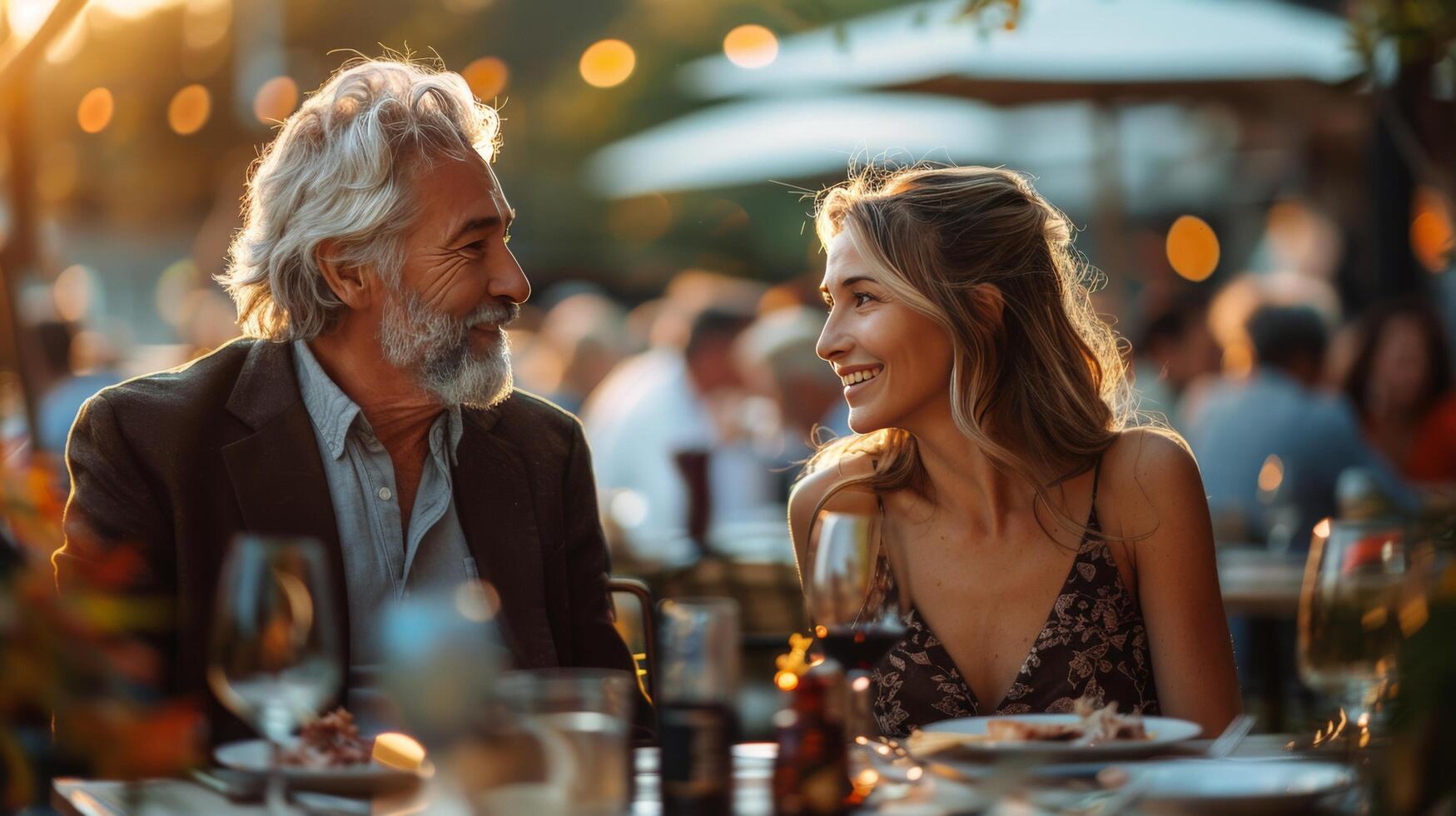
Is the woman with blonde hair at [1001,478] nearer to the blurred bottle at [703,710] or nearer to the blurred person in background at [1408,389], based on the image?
the blurred bottle at [703,710]

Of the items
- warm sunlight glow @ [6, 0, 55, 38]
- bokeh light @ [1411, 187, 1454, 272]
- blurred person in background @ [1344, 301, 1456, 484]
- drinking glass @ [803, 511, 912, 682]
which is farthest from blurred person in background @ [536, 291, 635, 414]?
drinking glass @ [803, 511, 912, 682]

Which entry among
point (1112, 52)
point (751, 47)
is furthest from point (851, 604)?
point (1112, 52)

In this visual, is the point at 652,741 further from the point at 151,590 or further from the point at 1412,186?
the point at 1412,186

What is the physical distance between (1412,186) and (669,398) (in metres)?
3.65

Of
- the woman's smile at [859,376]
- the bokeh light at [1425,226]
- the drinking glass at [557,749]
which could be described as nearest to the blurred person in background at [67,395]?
the woman's smile at [859,376]

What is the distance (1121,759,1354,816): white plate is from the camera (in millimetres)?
1536

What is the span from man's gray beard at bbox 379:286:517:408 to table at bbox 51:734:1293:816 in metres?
1.03

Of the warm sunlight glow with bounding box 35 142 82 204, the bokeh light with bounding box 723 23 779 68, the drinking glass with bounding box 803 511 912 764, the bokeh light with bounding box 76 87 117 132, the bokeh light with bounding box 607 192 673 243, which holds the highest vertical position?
the bokeh light with bounding box 607 192 673 243

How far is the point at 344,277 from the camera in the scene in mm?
2938

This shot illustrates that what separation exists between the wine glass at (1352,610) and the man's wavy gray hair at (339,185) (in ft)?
5.55

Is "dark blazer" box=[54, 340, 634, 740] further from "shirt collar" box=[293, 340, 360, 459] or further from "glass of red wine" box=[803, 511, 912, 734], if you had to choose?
"glass of red wine" box=[803, 511, 912, 734]

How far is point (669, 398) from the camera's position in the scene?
23.6 feet

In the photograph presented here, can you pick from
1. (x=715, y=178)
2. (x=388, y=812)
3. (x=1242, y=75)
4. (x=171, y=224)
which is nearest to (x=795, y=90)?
(x=715, y=178)

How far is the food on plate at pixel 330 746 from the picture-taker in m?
1.70
